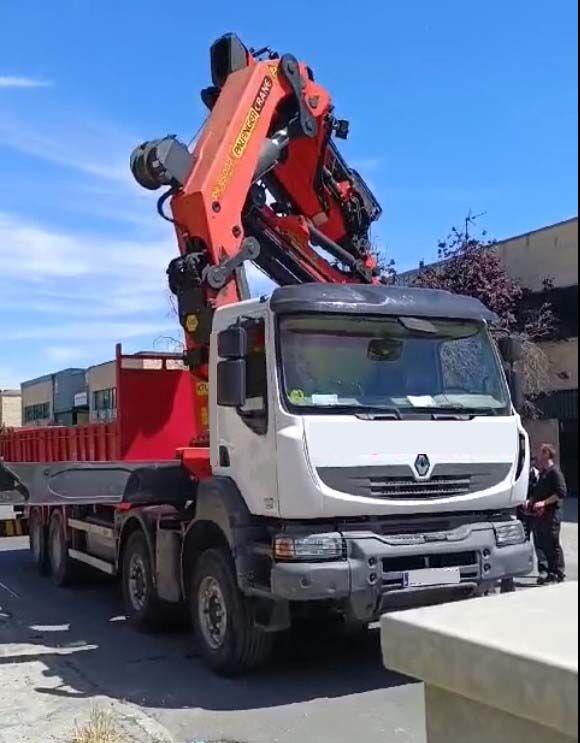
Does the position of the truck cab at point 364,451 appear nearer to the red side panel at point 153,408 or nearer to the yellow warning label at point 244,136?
the yellow warning label at point 244,136

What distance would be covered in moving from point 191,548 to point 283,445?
1751 millimetres

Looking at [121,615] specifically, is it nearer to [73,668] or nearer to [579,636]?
[73,668]

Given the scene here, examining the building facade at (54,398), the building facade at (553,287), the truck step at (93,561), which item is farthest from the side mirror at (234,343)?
the building facade at (553,287)

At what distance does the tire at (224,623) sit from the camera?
715cm

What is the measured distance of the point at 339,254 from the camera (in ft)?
33.5

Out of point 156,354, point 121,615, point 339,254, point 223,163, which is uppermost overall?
point 223,163

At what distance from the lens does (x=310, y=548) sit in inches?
261

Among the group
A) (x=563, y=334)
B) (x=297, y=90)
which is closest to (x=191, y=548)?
(x=297, y=90)

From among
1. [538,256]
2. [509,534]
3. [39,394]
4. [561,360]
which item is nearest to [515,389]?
[509,534]

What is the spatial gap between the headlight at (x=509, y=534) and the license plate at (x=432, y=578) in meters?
0.53

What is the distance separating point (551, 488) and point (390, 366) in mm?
4266

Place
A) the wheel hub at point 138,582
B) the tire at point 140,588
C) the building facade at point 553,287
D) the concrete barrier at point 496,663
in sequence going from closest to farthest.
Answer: the concrete barrier at point 496,663 → the tire at point 140,588 → the wheel hub at point 138,582 → the building facade at point 553,287

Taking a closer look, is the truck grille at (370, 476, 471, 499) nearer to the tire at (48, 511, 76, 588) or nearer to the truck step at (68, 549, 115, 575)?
the truck step at (68, 549, 115, 575)

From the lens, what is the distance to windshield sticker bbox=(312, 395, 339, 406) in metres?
6.88
